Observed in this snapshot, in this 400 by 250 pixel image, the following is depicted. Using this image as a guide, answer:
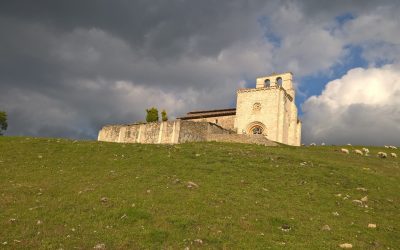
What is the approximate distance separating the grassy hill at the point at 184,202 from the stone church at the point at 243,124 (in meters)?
23.4

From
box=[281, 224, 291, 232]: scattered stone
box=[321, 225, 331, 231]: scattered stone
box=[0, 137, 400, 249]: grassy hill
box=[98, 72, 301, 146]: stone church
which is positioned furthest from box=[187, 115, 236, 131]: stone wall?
box=[281, 224, 291, 232]: scattered stone

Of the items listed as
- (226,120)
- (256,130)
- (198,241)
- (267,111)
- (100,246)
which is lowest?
(100,246)

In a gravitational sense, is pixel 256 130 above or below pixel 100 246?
above

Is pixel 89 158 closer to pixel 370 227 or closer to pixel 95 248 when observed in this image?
pixel 95 248

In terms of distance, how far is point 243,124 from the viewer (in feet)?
230

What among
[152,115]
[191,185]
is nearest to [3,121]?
[152,115]

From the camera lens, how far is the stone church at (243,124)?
2188 inches

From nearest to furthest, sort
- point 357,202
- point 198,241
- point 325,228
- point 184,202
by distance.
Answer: point 198,241 < point 325,228 < point 184,202 < point 357,202

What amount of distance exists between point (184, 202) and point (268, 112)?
51.1m

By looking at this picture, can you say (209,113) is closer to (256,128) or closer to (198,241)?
(256,128)

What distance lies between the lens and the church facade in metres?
67.4

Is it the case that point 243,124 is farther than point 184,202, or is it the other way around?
point 243,124

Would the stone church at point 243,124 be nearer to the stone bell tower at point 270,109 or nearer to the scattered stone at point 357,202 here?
the stone bell tower at point 270,109

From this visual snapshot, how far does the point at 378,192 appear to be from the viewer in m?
25.2
